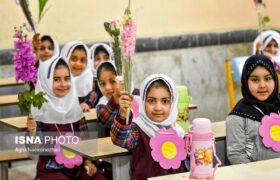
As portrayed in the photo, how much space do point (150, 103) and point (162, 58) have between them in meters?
4.73

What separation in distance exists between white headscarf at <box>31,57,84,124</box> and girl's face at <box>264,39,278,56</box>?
125 inches

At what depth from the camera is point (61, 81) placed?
443cm

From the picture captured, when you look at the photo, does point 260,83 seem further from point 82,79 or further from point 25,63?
point 82,79

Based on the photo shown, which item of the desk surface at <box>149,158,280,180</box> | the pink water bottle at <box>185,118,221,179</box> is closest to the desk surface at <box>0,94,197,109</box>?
the desk surface at <box>149,158,280,180</box>

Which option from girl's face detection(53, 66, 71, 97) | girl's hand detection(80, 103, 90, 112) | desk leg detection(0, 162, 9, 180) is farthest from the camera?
girl's hand detection(80, 103, 90, 112)

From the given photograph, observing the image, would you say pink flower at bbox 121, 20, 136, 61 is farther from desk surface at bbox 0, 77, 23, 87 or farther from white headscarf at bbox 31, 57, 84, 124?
desk surface at bbox 0, 77, 23, 87

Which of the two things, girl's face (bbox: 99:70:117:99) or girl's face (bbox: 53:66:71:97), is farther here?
girl's face (bbox: 99:70:117:99)

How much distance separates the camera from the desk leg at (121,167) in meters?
3.45

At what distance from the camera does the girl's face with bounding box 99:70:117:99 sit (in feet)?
15.8

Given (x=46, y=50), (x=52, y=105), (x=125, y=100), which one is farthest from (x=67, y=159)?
(x=46, y=50)

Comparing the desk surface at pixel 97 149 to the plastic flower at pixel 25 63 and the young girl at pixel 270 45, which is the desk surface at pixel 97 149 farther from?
the young girl at pixel 270 45

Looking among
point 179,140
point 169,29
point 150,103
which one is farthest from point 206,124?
point 169,29

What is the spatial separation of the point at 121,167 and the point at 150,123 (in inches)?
13.0

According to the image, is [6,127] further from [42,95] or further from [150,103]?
[150,103]
